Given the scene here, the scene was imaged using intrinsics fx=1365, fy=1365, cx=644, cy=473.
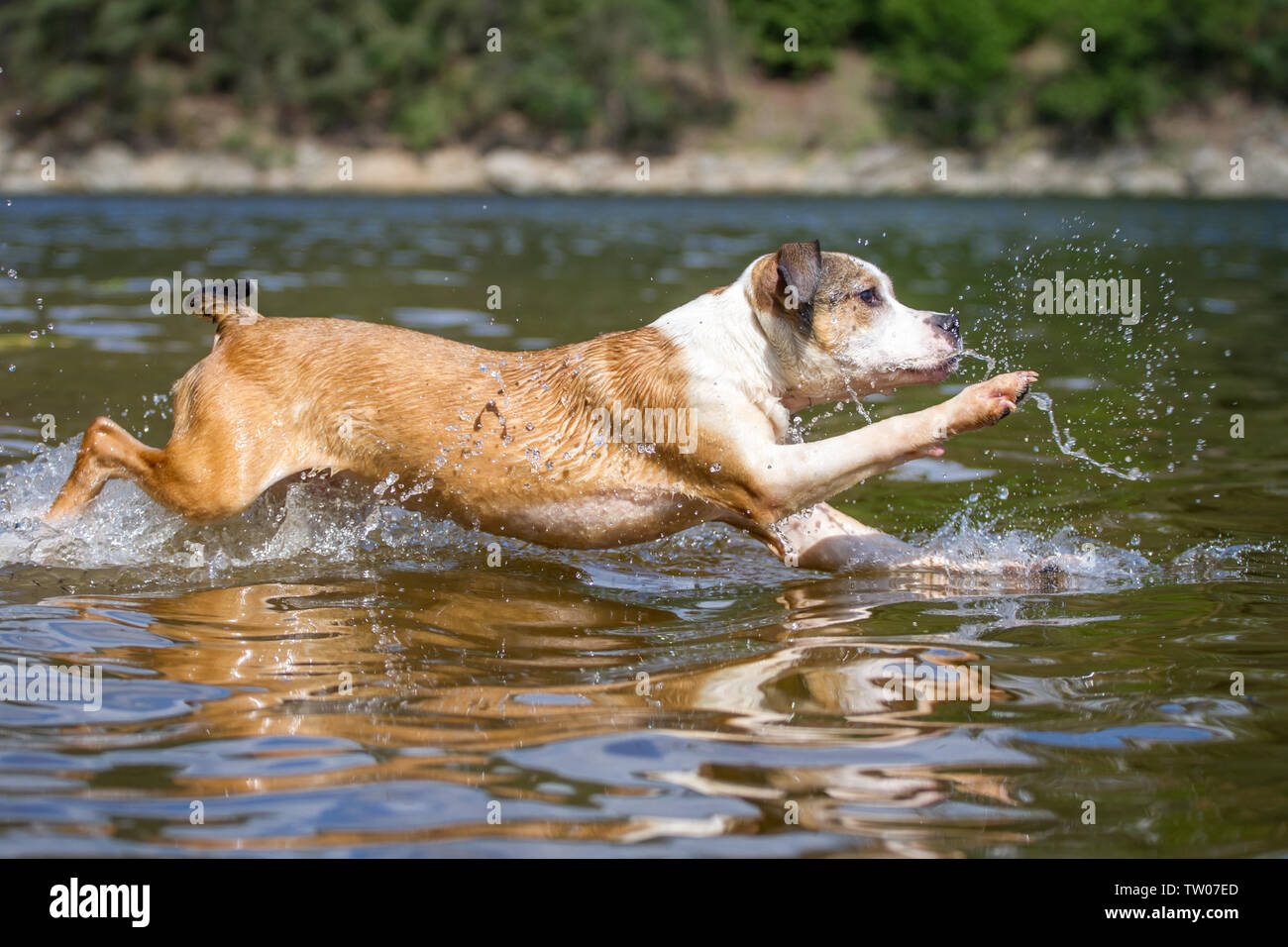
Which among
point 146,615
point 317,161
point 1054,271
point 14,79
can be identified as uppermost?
point 14,79

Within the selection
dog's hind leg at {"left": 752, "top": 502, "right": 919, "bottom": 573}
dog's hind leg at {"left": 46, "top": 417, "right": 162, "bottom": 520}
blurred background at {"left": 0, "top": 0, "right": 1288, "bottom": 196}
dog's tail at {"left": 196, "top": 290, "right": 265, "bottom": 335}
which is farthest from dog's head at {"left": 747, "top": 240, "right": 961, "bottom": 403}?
blurred background at {"left": 0, "top": 0, "right": 1288, "bottom": 196}

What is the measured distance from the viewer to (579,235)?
35.2 meters

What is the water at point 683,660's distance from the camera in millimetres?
4102

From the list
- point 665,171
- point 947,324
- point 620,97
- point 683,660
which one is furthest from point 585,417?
point 620,97

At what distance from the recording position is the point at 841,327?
6.61 meters

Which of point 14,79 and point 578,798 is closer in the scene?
point 578,798

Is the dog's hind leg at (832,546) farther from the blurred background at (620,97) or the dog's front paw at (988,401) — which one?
the blurred background at (620,97)

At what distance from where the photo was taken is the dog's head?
6.51 meters

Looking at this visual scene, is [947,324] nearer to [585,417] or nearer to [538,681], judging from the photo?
[585,417]

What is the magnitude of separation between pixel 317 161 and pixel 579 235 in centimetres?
3871

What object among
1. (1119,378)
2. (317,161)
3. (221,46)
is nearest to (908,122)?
(317,161)

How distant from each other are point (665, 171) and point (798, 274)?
66.8 meters
